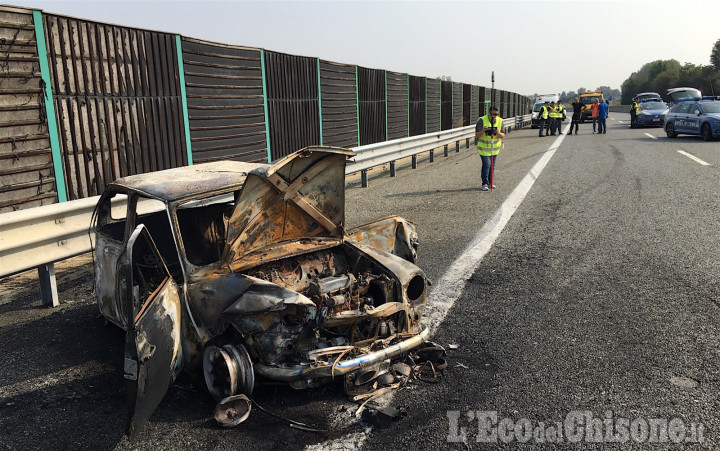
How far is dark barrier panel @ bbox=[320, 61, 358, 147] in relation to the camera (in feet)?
42.9

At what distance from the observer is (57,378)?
3.79m

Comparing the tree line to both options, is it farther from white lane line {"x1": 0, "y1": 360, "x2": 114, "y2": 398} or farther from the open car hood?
white lane line {"x1": 0, "y1": 360, "x2": 114, "y2": 398}

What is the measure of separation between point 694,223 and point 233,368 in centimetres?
694

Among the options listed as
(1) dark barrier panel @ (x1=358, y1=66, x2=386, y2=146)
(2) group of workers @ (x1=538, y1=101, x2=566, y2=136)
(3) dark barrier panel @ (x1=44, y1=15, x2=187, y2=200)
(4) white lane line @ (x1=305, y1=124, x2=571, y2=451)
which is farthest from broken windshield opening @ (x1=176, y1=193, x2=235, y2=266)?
(2) group of workers @ (x1=538, y1=101, x2=566, y2=136)

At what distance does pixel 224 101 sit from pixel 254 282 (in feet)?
22.3

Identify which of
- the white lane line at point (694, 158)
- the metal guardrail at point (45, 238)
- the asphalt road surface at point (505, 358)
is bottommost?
the asphalt road surface at point (505, 358)

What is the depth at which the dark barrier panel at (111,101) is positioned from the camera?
21.8ft

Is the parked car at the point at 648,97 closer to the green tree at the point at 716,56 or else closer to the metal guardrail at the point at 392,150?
the metal guardrail at the point at 392,150

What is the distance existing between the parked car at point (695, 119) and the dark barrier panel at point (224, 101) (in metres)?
17.8

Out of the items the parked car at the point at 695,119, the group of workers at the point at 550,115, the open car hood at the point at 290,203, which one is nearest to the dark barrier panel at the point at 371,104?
the open car hood at the point at 290,203

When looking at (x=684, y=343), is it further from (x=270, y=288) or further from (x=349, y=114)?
(x=349, y=114)

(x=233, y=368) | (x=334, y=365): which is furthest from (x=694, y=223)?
(x=233, y=368)

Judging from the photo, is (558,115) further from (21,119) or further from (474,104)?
(21,119)

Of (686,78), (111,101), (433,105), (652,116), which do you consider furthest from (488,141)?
(686,78)
